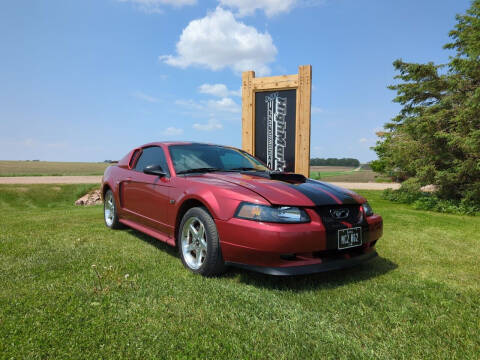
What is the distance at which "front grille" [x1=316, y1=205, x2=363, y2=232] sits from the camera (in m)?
2.76

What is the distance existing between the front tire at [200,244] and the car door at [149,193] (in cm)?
33

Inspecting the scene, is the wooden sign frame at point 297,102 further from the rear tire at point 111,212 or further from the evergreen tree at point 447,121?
the rear tire at point 111,212

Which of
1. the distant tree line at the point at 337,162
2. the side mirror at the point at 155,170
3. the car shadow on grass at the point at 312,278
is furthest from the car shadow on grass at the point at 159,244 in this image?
the distant tree line at the point at 337,162

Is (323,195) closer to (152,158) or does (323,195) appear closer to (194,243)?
(194,243)

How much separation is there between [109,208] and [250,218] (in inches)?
142

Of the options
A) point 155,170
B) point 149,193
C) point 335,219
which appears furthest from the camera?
point 149,193

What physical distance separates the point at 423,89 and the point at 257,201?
28.6ft

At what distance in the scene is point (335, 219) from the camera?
2.85 metres

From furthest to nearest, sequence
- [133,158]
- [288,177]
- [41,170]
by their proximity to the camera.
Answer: [41,170]
[133,158]
[288,177]

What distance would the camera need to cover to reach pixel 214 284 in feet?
9.24

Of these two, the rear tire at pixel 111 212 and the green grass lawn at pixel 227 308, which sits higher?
the rear tire at pixel 111 212

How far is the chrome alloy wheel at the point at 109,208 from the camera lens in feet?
17.3

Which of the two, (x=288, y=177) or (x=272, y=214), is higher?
(x=288, y=177)

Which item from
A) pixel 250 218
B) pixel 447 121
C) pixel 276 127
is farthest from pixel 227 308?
pixel 447 121
